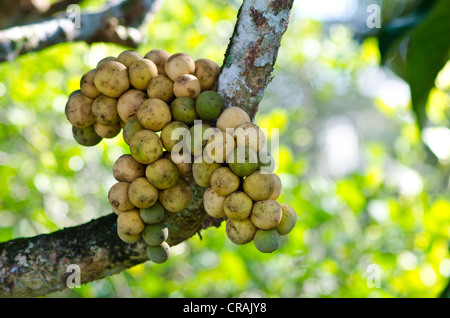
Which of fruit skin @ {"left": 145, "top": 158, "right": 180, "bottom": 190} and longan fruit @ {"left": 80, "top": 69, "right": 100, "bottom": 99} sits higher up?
longan fruit @ {"left": 80, "top": 69, "right": 100, "bottom": 99}

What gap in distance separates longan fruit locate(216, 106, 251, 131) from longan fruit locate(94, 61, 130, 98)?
0.28 m

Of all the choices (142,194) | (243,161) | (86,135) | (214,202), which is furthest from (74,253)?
(243,161)

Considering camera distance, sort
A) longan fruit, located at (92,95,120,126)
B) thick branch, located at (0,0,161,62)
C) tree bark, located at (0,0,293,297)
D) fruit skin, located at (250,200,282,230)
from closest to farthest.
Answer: fruit skin, located at (250,200,282,230) → longan fruit, located at (92,95,120,126) → tree bark, located at (0,0,293,297) → thick branch, located at (0,0,161,62)

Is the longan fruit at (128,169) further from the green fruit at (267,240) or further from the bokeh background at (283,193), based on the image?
the bokeh background at (283,193)

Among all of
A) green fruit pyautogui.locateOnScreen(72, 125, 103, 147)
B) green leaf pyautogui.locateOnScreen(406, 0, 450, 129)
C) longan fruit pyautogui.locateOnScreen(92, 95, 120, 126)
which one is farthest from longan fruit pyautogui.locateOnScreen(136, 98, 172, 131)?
green leaf pyautogui.locateOnScreen(406, 0, 450, 129)

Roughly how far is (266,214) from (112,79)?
51cm

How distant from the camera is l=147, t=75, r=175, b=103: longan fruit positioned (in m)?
1.06

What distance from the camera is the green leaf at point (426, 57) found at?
5.43 feet

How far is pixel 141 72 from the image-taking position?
1069mm

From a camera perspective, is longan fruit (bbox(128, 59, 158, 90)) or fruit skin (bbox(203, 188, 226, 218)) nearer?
fruit skin (bbox(203, 188, 226, 218))

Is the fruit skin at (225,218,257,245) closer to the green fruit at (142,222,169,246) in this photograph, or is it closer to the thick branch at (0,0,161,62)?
the green fruit at (142,222,169,246)

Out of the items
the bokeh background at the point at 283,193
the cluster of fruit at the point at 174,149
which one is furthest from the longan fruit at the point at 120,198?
the bokeh background at the point at 283,193

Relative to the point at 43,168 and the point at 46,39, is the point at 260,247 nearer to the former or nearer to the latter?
the point at 46,39
